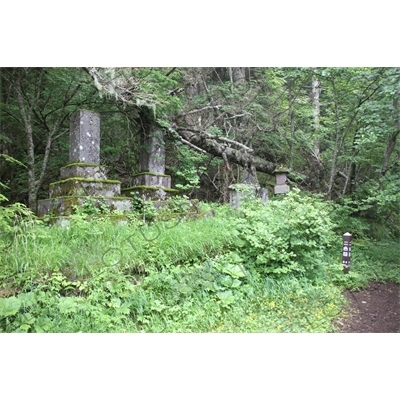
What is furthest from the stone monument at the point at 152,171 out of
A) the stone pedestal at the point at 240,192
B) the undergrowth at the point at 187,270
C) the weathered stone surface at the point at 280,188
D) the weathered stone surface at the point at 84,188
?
the weathered stone surface at the point at 280,188

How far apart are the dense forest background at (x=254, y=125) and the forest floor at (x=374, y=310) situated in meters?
0.59

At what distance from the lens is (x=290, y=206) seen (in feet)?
8.75

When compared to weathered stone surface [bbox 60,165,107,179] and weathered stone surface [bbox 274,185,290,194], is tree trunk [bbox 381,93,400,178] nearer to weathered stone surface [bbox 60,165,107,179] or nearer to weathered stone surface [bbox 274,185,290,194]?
weathered stone surface [bbox 274,185,290,194]

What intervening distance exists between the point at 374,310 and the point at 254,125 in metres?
1.69

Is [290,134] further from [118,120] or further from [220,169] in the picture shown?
[118,120]

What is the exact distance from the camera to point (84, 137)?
249 cm

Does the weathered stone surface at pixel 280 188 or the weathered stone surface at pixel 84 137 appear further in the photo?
the weathered stone surface at pixel 280 188

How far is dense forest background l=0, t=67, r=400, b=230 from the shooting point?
249 cm

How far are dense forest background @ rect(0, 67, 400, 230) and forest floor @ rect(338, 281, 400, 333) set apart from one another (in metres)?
0.59

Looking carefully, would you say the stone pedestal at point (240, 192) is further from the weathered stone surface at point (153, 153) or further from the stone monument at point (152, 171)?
the weathered stone surface at point (153, 153)

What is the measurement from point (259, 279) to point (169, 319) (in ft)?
2.56

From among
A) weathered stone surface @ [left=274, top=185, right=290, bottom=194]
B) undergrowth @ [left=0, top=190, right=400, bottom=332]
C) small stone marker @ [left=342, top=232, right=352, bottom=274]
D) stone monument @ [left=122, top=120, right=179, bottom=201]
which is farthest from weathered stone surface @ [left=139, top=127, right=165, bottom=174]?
small stone marker @ [left=342, top=232, right=352, bottom=274]

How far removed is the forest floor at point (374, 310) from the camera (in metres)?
2.22

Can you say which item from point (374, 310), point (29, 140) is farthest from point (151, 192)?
point (374, 310)
